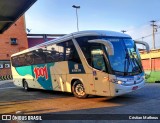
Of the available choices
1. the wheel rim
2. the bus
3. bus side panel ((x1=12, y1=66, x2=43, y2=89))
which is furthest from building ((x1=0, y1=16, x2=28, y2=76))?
the wheel rim

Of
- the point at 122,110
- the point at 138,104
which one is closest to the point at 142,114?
the point at 122,110

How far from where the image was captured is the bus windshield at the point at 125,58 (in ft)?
37.5

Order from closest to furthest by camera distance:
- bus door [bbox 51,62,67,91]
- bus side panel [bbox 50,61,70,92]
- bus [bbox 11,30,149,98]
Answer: bus [bbox 11,30,149,98] < bus side panel [bbox 50,61,70,92] < bus door [bbox 51,62,67,91]

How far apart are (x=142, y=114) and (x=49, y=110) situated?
3.69 metres

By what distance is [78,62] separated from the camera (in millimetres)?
13070

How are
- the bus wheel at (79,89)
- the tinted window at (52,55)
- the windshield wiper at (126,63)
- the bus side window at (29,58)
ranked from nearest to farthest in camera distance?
the windshield wiper at (126,63)
the bus wheel at (79,89)
the tinted window at (52,55)
the bus side window at (29,58)

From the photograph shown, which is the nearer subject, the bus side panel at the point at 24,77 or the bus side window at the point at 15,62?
the bus side panel at the point at 24,77

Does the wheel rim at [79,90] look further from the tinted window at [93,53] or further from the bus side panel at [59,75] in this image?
the tinted window at [93,53]

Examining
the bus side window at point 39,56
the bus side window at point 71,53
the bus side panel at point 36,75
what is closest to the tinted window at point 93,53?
the bus side window at point 71,53

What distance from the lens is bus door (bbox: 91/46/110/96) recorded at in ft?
37.9

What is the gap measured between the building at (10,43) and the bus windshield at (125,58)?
4286 centimetres

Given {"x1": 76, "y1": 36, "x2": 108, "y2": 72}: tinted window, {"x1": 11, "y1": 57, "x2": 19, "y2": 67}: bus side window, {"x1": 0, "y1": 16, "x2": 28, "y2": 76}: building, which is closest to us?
{"x1": 76, "y1": 36, "x2": 108, "y2": 72}: tinted window

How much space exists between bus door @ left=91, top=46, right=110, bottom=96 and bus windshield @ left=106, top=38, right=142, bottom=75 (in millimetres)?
442

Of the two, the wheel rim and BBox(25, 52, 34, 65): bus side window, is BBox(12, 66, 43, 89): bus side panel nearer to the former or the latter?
BBox(25, 52, 34, 65): bus side window
